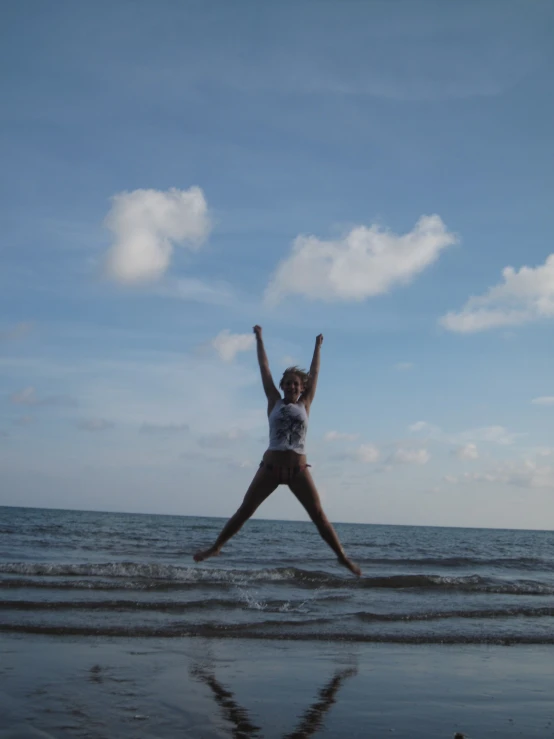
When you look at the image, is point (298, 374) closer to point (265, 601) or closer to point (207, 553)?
point (207, 553)

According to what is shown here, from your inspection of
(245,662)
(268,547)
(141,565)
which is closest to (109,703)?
(245,662)

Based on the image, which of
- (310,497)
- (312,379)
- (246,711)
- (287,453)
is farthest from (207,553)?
(312,379)

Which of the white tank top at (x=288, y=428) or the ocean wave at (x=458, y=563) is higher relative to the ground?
the white tank top at (x=288, y=428)

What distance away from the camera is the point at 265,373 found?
7.77 metres

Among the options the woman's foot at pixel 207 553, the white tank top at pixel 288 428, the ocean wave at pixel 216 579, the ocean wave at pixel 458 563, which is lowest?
the ocean wave at pixel 458 563

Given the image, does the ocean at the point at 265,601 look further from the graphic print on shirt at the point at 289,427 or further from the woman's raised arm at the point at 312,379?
the woman's raised arm at the point at 312,379

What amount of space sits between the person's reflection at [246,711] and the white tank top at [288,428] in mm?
2403

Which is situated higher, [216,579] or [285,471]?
[285,471]

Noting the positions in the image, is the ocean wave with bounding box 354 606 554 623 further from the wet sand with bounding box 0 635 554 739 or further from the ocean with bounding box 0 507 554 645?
the wet sand with bounding box 0 635 554 739

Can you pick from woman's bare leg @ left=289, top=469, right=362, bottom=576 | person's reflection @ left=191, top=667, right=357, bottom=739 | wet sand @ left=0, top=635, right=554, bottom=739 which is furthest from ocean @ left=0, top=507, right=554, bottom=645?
woman's bare leg @ left=289, top=469, right=362, bottom=576

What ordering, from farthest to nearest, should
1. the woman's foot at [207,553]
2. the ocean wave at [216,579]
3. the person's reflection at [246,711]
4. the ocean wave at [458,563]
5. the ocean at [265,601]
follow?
the ocean wave at [458,563], the ocean wave at [216,579], the ocean at [265,601], the woman's foot at [207,553], the person's reflection at [246,711]

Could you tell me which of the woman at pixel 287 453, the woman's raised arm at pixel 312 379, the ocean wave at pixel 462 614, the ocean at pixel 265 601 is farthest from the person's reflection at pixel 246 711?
the ocean wave at pixel 462 614

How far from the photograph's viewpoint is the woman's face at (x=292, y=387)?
7.53m

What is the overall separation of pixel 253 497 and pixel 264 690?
191cm
